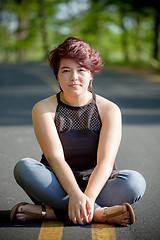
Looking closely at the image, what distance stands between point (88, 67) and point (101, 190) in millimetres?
1020

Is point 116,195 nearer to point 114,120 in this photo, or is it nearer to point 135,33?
point 114,120

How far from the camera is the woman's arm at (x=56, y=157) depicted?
2.95 metres

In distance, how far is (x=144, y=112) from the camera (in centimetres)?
909

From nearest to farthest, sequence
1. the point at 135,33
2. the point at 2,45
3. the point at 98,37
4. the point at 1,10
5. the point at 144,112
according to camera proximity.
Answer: the point at 144,112 < the point at 135,33 < the point at 98,37 < the point at 2,45 < the point at 1,10

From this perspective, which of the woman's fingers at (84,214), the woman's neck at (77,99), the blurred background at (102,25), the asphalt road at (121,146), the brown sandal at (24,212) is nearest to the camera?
the woman's fingers at (84,214)

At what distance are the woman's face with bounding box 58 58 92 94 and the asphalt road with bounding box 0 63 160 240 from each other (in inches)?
43.7

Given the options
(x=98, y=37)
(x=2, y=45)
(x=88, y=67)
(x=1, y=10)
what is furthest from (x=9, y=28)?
(x=88, y=67)

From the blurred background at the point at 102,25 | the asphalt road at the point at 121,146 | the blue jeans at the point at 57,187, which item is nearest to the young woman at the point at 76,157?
the blue jeans at the point at 57,187

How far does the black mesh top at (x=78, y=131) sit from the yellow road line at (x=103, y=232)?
0.46 meters

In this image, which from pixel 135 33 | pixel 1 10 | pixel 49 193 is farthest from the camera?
pixel 1 10

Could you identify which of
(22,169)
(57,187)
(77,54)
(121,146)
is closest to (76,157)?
(57,187)

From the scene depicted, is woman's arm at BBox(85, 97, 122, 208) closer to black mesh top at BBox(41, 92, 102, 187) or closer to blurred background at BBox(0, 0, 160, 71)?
black mesh top at BBox(41, 92, 102, 187)

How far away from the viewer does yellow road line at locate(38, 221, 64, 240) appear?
293 centimetres

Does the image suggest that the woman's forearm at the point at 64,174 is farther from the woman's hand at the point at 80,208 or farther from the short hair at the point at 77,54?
the short hair at the point at 77,54
